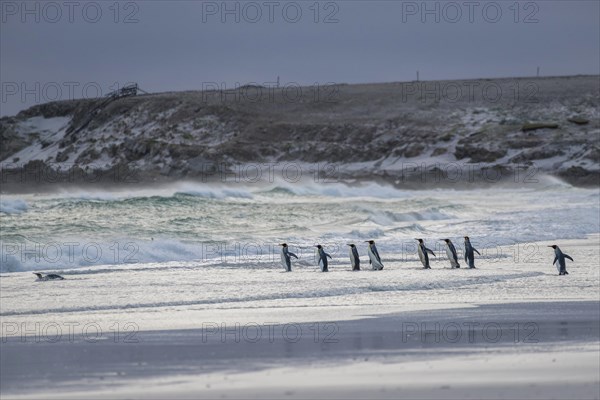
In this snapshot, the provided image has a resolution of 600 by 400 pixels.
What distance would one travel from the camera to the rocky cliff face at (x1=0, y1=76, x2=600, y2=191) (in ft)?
210

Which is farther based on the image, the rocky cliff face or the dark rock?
the dark rock

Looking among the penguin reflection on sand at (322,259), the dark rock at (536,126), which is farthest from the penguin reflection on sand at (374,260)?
the dark rock at (536,126)

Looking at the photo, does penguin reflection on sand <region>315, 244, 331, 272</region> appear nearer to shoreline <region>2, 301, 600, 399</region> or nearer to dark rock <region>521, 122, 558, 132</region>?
shoreline <region>2, 301, 600, 399</region>

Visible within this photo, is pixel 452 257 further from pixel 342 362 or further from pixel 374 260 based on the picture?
pixel 342 362

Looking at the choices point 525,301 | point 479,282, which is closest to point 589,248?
point 479,282

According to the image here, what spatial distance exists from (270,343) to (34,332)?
2.70 meters

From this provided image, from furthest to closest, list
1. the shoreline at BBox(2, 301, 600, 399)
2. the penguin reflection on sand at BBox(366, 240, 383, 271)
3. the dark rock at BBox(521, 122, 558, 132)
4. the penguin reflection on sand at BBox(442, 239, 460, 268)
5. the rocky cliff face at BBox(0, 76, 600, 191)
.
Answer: the dark rock at BBox(521, 122, 558, 132), the rocky cliff face at BBox(0, 76, 600, 191), the penguin reflection on sand at BBox(442, 239, 460, 268), the penguin reflection on sand at BBox(366, 240, 383, 271), the shoreline at BBox(2, 301, 600, 399)

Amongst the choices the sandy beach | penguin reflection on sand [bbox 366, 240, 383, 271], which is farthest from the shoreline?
penguin reflection on sand [bbox 366, 240, 383, 271]

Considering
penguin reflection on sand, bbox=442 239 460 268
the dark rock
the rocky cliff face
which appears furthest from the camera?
the dark rock

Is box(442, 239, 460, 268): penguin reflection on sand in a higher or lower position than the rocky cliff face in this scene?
lower

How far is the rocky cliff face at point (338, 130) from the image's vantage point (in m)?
64.1

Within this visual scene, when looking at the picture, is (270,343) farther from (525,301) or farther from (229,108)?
(229,108)

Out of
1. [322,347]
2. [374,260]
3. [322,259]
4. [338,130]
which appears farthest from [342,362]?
Answer: [338,130]

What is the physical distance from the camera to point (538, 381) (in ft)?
28.7
